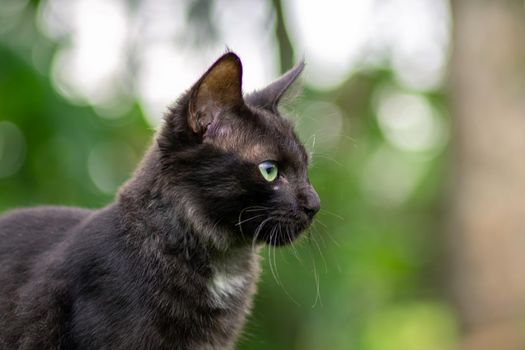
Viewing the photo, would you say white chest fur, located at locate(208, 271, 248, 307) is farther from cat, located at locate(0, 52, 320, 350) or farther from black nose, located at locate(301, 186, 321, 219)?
black nose, located at locate(301, 186, 321, 219)

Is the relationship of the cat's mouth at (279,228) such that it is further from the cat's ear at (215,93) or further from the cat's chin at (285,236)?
the cat's ear at (215,93)

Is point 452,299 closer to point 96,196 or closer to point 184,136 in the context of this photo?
point 96,196

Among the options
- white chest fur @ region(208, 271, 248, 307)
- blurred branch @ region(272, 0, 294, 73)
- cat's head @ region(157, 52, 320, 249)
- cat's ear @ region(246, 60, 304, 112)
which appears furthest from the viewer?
blurred branch @ region(272, 0, 294, 73)

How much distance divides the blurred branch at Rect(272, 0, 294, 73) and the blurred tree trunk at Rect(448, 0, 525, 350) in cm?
203

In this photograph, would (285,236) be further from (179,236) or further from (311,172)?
(311,172)

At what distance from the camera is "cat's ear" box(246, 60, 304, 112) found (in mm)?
3541

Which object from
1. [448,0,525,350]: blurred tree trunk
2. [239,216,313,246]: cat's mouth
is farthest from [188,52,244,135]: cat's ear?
[448,0,525,350]: blurred tree trunk

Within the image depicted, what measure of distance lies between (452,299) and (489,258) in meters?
0.91

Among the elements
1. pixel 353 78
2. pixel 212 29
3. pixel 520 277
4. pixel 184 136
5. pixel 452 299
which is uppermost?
pixel 184 136

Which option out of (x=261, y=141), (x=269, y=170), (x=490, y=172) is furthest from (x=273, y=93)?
(x=490, y=172)

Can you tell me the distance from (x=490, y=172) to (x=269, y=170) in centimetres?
549

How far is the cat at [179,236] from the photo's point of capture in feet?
10.2

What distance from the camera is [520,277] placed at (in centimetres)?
802

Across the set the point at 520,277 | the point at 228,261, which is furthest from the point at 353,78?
the point at 228,261
